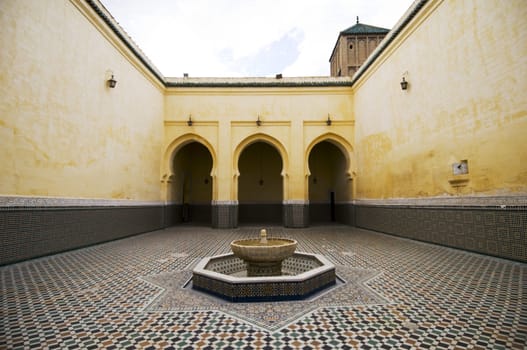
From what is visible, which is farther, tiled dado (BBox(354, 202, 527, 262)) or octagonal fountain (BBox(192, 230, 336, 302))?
tiled dado (BBox(354, 202, 527, 262))

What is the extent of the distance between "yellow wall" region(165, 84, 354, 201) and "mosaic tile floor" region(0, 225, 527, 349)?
5.28 meters

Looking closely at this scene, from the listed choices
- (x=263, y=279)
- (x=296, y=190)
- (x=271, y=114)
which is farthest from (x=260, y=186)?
(x=263, y=279)

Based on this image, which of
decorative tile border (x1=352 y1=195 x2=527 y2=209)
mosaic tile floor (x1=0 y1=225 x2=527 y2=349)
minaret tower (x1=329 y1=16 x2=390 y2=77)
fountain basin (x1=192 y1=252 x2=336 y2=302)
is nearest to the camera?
mosaic tile floor (x1=0 y1=225 x2=527 y2=349)

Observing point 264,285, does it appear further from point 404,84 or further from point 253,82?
point 253,82

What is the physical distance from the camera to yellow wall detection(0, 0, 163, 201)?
3652mm

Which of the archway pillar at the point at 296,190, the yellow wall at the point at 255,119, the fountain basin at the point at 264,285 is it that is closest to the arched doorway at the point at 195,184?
the yellow wall at the point at 255,119

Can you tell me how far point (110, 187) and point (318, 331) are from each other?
5436 millimetres

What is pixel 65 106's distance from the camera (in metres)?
4.54

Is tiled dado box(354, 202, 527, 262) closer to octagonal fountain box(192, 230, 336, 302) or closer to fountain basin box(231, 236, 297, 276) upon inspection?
octagonal fountain box(192, 230, 336, 302)

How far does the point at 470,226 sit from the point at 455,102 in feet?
6.68

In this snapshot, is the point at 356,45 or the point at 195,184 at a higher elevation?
the point at 356,45

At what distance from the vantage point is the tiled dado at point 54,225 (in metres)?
3.62

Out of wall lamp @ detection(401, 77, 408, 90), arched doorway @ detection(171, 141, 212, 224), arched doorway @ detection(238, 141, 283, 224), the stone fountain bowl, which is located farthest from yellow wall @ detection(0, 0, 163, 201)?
wall lamp @ detection(401, 77, 408, 90)

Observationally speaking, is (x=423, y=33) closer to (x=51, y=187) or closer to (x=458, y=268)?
(x=458, y=268)
